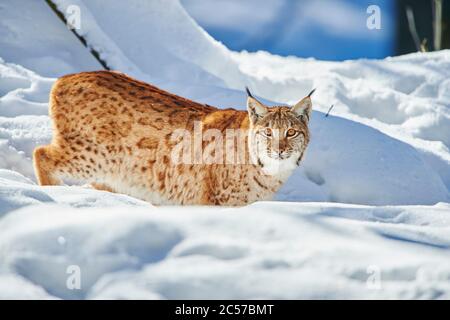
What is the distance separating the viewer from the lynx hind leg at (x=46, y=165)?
5.39 meters

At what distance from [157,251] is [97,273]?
0.26 m

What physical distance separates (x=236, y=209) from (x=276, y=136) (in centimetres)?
138

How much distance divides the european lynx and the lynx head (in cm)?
2

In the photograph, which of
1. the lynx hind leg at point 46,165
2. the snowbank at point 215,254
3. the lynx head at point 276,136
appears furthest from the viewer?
the lynx hind leg at point 46,165

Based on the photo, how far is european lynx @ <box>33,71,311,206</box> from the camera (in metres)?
5.07

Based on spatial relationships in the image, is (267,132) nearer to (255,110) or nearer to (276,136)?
(276,136)

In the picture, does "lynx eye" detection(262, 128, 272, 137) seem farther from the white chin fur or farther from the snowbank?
the snowbank

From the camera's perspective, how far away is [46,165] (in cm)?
540

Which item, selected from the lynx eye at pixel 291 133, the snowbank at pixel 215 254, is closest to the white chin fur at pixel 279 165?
the lynx eye at pixel 291 133

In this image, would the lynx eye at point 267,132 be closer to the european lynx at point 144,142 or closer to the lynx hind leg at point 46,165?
the european lynx at point 144,142

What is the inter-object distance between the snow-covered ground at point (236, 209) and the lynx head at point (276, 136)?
29 centimetres

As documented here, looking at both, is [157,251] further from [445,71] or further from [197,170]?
[445,71]

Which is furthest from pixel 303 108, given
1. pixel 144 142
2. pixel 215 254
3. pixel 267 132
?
pixel 215 254

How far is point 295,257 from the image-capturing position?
3131 millimetres
